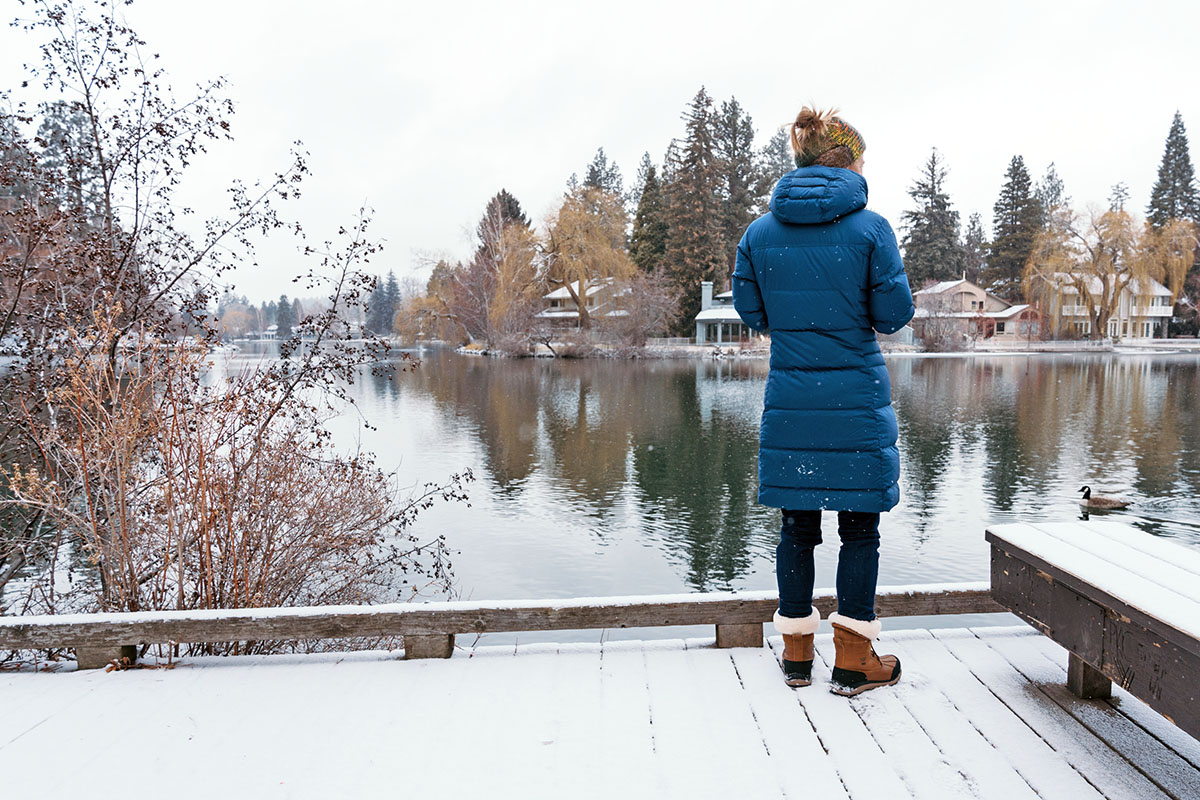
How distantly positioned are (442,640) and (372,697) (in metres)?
0.38

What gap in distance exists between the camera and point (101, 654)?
3074 millimetres

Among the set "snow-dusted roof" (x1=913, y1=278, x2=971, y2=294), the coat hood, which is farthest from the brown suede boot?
"snow-dusted roof" (x1=913, y1=278, x2=971, y2=294)

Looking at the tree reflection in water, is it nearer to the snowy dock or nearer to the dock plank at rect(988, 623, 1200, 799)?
the snowy dock

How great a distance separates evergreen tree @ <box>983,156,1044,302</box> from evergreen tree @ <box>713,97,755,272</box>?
2062cm

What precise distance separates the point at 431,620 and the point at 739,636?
4.00 feet

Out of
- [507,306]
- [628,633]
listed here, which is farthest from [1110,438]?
[507,306]

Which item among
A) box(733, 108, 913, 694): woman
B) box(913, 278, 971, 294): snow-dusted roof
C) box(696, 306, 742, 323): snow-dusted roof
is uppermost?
box(913, 278, 971, 294): snow-dusted roof

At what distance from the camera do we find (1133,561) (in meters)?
2.35

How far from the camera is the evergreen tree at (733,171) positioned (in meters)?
51.6

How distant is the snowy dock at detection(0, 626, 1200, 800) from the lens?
2.21m

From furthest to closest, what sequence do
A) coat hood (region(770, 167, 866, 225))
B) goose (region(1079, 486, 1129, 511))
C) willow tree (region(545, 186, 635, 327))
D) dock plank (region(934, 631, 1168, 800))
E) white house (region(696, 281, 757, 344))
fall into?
white house (region(696, 281, 757, 344)), willow tree (region(545, 186, 635, 327)), goose (region(1079, 486, 1129, 511)), coat hood (region(770, 167, 866, 225)), dock plank (region(934, 631, 1168, 800))

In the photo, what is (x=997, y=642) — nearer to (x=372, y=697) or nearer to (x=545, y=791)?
(x=545, y=791)

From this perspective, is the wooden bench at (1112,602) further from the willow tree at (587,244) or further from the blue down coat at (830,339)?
the willow tree at (587,244)

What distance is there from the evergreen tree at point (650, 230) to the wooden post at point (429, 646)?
48682 millimetres
